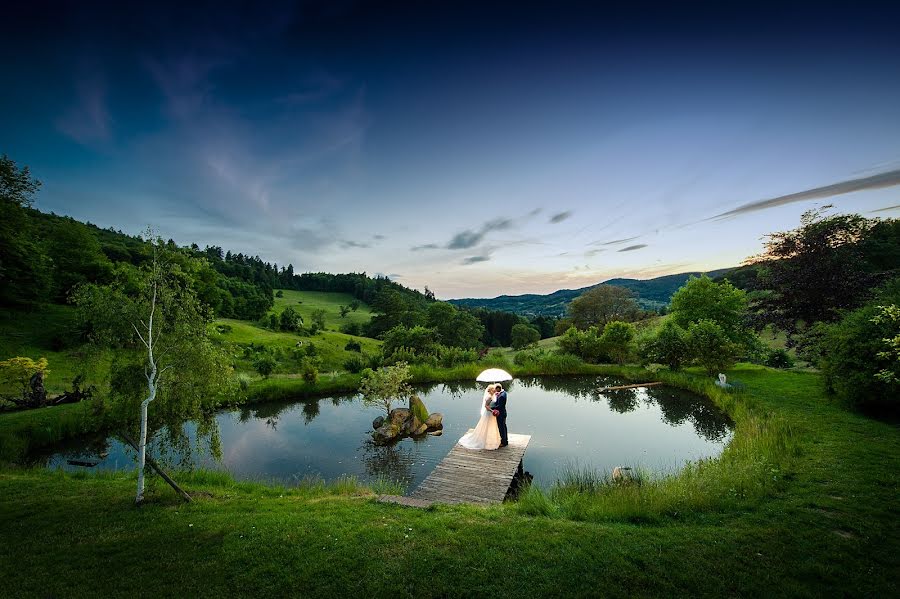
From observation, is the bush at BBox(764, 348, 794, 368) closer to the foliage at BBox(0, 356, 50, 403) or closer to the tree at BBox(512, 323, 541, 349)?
the foliage at BBox(0, 356, 50, 403)

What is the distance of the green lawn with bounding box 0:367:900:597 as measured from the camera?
207 inches

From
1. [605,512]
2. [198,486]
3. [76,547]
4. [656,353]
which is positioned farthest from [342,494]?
[656,353]

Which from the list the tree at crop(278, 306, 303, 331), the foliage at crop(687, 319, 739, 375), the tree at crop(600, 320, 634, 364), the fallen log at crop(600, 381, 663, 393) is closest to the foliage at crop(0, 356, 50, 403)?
the fallen log at crop(600, 381, 663, 393)

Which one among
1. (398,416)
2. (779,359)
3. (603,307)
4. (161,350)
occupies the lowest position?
(779,359)

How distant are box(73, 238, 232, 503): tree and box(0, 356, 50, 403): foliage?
12348 millimetres

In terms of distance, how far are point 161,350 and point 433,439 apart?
10782 millimetres

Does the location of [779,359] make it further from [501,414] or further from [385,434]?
[385,434]

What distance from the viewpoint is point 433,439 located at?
1576 cm

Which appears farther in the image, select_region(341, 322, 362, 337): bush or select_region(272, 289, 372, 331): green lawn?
select_region(272, 289, 372, 331): green lawn

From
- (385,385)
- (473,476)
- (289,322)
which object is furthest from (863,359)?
(289,322)

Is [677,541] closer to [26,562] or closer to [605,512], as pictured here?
[605,512]

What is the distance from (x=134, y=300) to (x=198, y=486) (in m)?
5.91

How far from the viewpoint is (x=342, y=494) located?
32.1 ft

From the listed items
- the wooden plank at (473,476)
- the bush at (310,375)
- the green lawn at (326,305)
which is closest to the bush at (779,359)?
the wooden plank at (473,476)
